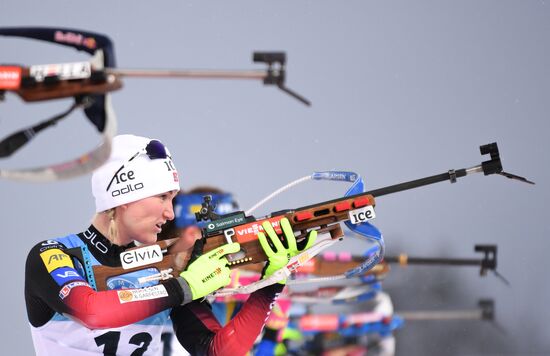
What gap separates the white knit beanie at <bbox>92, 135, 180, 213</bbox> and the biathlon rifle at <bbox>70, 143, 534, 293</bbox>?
16 cm

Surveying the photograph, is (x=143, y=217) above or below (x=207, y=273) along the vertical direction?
above

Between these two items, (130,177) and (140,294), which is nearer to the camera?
(140,294)

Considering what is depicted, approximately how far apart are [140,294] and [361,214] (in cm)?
74

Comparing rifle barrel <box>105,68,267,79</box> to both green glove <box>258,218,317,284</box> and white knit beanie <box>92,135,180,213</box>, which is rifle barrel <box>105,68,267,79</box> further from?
green glove <box>258,218,317,284</box>

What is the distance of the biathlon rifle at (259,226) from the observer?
2.92 meters

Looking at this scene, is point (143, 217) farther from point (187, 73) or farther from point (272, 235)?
point (187, 73)

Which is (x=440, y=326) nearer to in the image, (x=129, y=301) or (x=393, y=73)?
(x=393, y=73)

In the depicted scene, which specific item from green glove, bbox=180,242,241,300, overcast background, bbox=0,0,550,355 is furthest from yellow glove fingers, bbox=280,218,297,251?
overcast background, bbox=0,0,550,355

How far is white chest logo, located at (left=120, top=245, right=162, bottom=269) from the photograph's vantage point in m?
2.88

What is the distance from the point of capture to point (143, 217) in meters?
2.96

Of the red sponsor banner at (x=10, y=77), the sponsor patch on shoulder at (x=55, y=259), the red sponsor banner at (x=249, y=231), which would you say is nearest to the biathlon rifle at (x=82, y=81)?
the red sponsor banner at (x=10, y=77)

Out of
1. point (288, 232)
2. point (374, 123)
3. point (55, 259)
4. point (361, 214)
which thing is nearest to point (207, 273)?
point (288, 232)

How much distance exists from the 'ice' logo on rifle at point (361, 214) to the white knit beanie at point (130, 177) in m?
0.55

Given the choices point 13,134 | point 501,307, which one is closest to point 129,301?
point 13,134
